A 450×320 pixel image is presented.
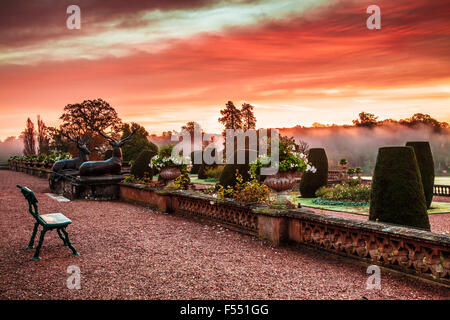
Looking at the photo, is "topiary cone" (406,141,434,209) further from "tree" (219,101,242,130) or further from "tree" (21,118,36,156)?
"tree" (21,118,36,156)

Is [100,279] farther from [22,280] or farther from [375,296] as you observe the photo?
[375,296]

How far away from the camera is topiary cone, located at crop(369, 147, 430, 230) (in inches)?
320

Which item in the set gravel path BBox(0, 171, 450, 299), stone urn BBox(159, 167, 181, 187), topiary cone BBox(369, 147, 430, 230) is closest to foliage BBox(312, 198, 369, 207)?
topiary cone BBox(369, 147, 430, 230)

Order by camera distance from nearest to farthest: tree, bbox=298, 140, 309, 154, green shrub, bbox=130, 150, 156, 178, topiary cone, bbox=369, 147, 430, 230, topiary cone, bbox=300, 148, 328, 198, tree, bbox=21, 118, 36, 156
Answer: topiary cone, bbox=369, 147, 430, 230 < topiary cone, bbox=300, 148, 328, 198 < green shrub, bbox=130, 150, 156, 178 < tree, bbox=298, 140, 309, 154 < tree, bbox=21, 118, 36, 156

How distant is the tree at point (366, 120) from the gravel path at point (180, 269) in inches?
1908

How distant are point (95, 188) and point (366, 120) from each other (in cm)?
4736

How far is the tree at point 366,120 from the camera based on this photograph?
5095cm

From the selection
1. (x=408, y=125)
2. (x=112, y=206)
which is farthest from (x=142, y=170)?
(x=408, y=125)

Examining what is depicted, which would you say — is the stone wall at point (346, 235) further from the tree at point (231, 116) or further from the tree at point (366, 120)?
the tree at point (366, 120)

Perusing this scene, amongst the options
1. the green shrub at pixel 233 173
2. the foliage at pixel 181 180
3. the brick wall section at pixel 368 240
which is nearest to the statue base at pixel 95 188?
the foliage at pixel 181 180

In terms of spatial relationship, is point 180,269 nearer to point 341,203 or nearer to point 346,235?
point 346,235

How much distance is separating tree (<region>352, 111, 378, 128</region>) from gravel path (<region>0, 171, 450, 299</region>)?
48.5 m

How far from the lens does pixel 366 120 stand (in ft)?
171
